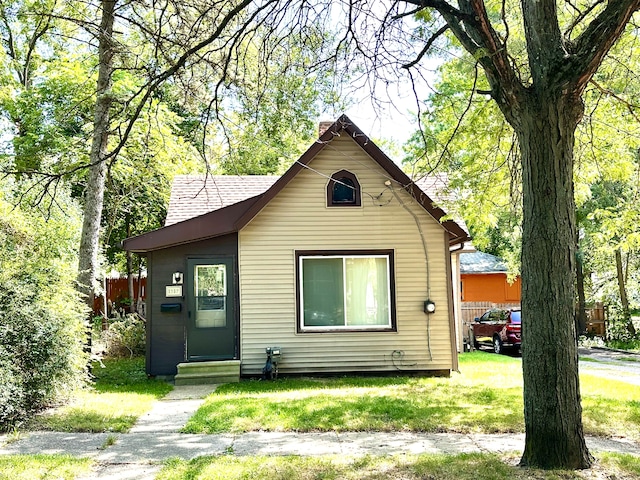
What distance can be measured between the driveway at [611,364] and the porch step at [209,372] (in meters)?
7.80

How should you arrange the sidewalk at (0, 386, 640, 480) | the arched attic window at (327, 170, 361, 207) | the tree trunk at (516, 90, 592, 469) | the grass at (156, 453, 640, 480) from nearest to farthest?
1. the grass at (156, 453, 640, 480)
2. the tree trunk at (516, 90, 592, 469)
3. the sidewalk at (0, 386, 640, 480)
4. the arched attic window at (327, 170, 361, 207)

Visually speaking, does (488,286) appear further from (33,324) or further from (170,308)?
(33,324)

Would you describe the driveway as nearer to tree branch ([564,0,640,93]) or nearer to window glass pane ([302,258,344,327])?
window glass pane ([302,258,344,327])

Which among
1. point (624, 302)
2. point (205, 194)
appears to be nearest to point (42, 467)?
point (205, 194)

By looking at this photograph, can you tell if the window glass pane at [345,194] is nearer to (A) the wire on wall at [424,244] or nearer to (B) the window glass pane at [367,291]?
(A) the wire on wall at [424,244]

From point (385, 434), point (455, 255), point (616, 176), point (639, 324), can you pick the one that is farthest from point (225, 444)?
point (639, 324)

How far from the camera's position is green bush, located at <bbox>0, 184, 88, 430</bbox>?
23.2 ft

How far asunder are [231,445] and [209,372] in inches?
193

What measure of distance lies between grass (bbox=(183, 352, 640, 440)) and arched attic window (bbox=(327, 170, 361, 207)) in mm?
3468

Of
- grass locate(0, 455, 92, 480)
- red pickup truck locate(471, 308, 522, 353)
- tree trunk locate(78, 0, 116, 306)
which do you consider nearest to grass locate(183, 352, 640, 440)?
grass locate(0, 455, 92, 480)

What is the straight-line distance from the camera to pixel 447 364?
11531 mm

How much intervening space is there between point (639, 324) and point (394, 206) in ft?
50.1

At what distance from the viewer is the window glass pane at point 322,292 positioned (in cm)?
1152

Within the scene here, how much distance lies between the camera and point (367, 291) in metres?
11.7
